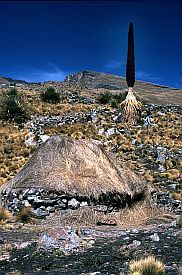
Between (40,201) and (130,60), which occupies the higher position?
(130,60)

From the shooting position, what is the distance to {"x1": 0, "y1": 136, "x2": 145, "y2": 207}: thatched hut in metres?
14.4

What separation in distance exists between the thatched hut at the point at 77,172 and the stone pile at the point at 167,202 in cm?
140

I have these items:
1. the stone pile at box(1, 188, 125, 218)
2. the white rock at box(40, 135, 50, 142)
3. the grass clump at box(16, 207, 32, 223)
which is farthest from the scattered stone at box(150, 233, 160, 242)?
the white rock at box(40, 135, 50, 142)

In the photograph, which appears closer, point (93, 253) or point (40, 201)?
point (93, 253)

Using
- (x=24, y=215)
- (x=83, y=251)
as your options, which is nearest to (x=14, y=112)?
(x=24, y=215)

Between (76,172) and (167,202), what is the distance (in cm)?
460

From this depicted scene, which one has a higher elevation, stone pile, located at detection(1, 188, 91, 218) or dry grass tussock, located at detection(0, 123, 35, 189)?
dry grass tussock, located at detection(0, 123, 35, 189)

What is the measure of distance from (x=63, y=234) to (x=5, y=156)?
16.6 m

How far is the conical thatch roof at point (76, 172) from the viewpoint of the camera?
47.3ft

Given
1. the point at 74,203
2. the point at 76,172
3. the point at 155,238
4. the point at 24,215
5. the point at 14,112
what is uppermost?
the point at 14,112

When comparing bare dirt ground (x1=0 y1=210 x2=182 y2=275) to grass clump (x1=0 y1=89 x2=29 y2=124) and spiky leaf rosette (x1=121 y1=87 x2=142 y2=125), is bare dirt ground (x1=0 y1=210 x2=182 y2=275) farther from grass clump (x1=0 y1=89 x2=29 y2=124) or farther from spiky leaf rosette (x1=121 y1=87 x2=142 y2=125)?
grass clump (x1=0 y1=89 x2=29 y2=124)

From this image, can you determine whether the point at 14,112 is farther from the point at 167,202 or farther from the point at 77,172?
the point at 77,172

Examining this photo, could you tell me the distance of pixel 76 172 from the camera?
14.5 metres

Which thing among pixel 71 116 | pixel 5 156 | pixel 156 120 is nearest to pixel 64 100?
pixel 71 116
